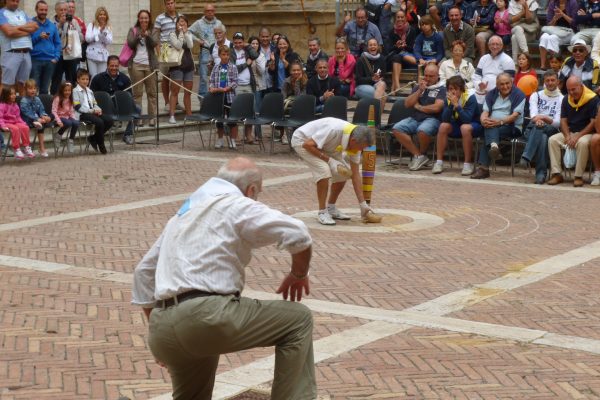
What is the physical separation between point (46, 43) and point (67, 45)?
709 mm

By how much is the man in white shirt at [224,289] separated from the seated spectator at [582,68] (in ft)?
41.8

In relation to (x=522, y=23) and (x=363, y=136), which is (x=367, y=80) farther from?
(x=363, y=136)

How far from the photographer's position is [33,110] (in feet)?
57.0

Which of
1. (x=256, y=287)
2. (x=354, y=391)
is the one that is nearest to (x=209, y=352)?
(x=354, y=391)

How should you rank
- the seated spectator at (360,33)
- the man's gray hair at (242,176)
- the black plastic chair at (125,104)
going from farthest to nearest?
the seated spectator at (360,33) < the black plastic chair at (125,104) < the man's gray hair at (242,176)

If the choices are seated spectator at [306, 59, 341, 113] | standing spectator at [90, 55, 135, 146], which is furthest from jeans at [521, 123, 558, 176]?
standing spectator at [90, 55, 135, 146]

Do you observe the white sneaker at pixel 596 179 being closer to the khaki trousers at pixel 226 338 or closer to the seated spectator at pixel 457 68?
the seated spectator at pixel 457 68

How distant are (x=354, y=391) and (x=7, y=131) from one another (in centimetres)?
1159

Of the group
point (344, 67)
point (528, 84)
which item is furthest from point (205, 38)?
point (528, 84)

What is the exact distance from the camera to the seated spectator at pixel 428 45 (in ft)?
66.0

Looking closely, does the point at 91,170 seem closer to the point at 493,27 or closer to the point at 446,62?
the point at 446,62

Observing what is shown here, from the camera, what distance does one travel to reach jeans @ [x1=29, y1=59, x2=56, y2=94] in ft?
62.7

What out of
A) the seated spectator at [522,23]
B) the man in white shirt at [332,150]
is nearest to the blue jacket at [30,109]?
the man in white shirt at [332,150]

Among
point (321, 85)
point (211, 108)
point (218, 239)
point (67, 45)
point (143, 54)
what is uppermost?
point (67, 45)
